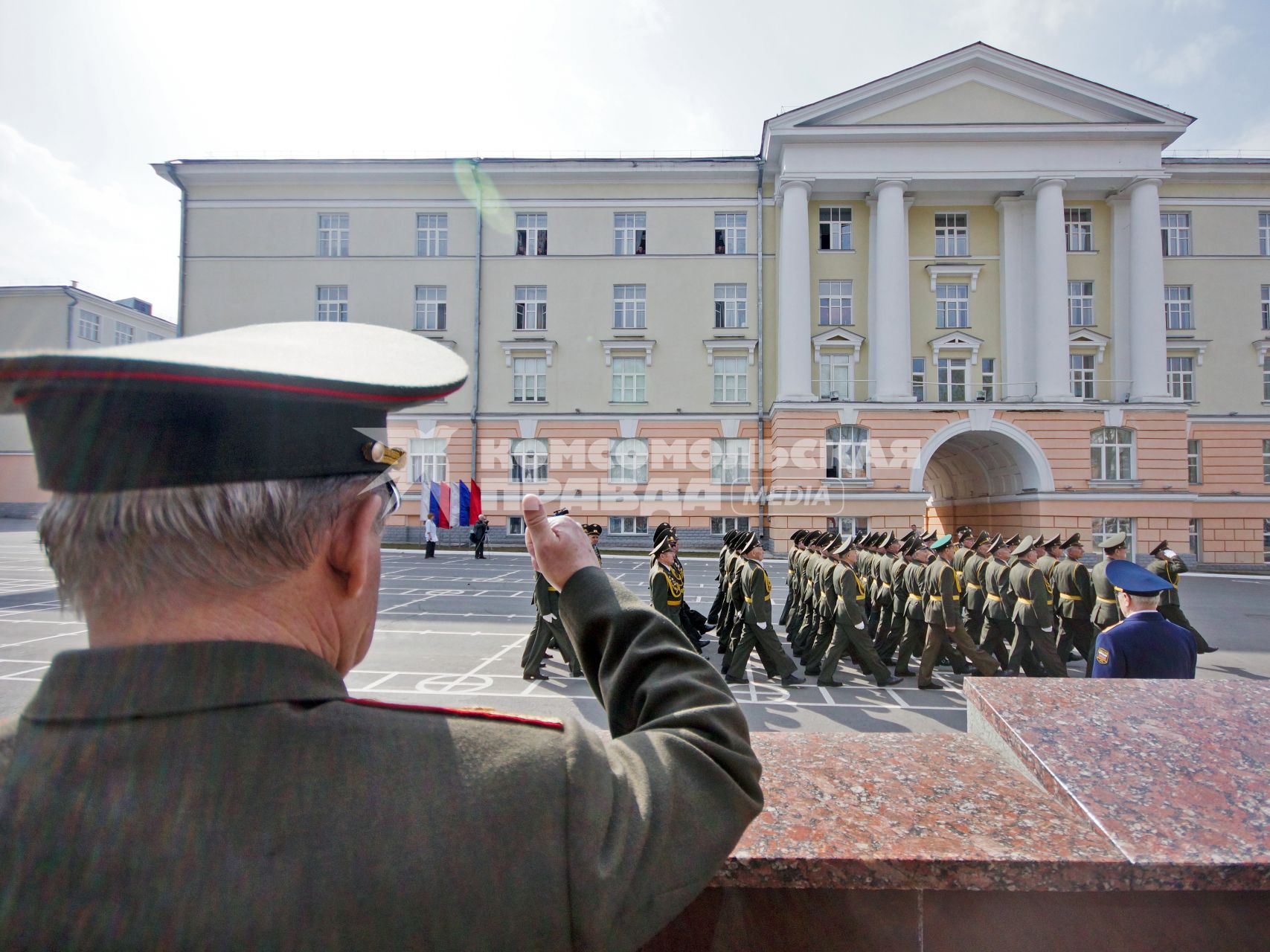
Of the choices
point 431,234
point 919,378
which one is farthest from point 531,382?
point 919,378

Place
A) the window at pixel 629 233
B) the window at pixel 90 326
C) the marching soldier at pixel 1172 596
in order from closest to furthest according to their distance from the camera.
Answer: the marching soldier at pixel 1172 596 < the window at pixel 629 233 < the window at pixel 90 326

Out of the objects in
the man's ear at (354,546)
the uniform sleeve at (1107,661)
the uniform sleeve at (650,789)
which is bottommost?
the uniform sleeve at (1107,661)

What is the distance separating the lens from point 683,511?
28.8m

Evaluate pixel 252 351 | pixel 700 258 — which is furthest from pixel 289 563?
pixel 700 258

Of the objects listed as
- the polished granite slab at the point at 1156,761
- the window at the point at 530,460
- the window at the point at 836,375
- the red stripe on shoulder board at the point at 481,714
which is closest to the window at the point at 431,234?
the window at the point at 530,460

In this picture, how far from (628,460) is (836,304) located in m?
10.8

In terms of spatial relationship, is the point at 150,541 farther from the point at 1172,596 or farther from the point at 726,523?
the point at 726,523

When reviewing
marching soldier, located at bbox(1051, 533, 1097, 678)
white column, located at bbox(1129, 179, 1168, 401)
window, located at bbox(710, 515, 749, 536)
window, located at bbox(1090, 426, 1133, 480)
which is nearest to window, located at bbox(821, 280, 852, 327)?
window, located at bbox(710, 515, 749, 536)

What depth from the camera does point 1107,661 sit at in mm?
4410

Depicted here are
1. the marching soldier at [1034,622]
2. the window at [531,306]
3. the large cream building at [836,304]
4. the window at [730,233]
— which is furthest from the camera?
the window at [531,306]

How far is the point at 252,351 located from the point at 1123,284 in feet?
112

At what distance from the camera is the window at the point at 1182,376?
29.1 meters

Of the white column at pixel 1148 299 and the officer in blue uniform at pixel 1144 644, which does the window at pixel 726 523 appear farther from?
the officer in blue uniform at pixel 1144 644

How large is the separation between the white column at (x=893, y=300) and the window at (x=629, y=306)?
9.69m
